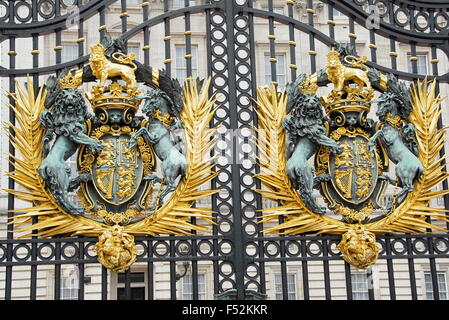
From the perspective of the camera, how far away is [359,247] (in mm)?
8867

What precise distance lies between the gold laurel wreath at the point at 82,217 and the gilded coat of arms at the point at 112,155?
0.01 meters

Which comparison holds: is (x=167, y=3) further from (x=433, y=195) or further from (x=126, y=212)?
(x=433, y=195)

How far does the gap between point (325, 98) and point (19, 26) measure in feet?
12.3

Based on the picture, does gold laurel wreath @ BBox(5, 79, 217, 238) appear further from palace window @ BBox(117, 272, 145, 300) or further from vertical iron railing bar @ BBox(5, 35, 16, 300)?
palace window @ BBox(117, 272, 145, 300)

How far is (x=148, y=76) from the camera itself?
920 cm

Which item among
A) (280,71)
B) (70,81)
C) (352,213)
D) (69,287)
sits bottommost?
(69,287)

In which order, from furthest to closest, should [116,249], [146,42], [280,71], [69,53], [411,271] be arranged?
[280,71] < [69,53] < [146,42] < [411,271] < [116,249]

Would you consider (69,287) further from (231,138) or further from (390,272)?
(390,272)

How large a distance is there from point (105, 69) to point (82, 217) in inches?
68.3

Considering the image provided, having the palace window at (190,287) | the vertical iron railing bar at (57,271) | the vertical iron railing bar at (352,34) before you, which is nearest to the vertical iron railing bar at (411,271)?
the vertical iron railing bar at (352,34)

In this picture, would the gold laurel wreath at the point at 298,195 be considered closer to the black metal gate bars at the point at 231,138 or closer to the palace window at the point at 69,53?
the black metal gate bars at the point at 231,138

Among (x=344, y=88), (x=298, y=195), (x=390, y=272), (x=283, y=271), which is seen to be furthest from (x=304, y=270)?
(x=344, y=88)

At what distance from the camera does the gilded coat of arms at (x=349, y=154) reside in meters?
9.01
